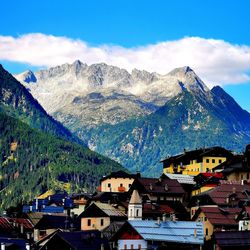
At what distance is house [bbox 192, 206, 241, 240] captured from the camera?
132375 mm

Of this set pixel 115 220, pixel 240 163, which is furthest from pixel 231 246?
pixel 240 163

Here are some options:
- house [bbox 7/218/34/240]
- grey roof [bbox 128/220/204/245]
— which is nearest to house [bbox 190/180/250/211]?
grey roof [bbox 128/220/204/245]

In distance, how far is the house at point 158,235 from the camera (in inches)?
4860

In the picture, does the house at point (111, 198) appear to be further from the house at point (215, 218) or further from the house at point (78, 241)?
the house at point (78, 241)

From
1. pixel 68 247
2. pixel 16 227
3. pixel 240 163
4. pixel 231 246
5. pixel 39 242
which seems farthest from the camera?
pixel 240 163

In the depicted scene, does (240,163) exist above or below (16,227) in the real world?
above

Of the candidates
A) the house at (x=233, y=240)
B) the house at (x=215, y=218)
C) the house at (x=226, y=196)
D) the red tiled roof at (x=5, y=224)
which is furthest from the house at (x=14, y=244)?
the house at (x=226, y=196)

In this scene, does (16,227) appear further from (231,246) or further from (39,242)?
(231,246)

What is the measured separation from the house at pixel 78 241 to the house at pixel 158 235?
250cm

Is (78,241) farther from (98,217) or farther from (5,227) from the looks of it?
(5,227)

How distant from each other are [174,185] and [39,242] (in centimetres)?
3574

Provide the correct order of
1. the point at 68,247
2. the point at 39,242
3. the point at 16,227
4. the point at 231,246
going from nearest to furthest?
the point at 231,246, the point at 68,247, the point at 39,242, the point at 16,227

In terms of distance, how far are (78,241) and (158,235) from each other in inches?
464

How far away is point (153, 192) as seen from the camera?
169 meters
